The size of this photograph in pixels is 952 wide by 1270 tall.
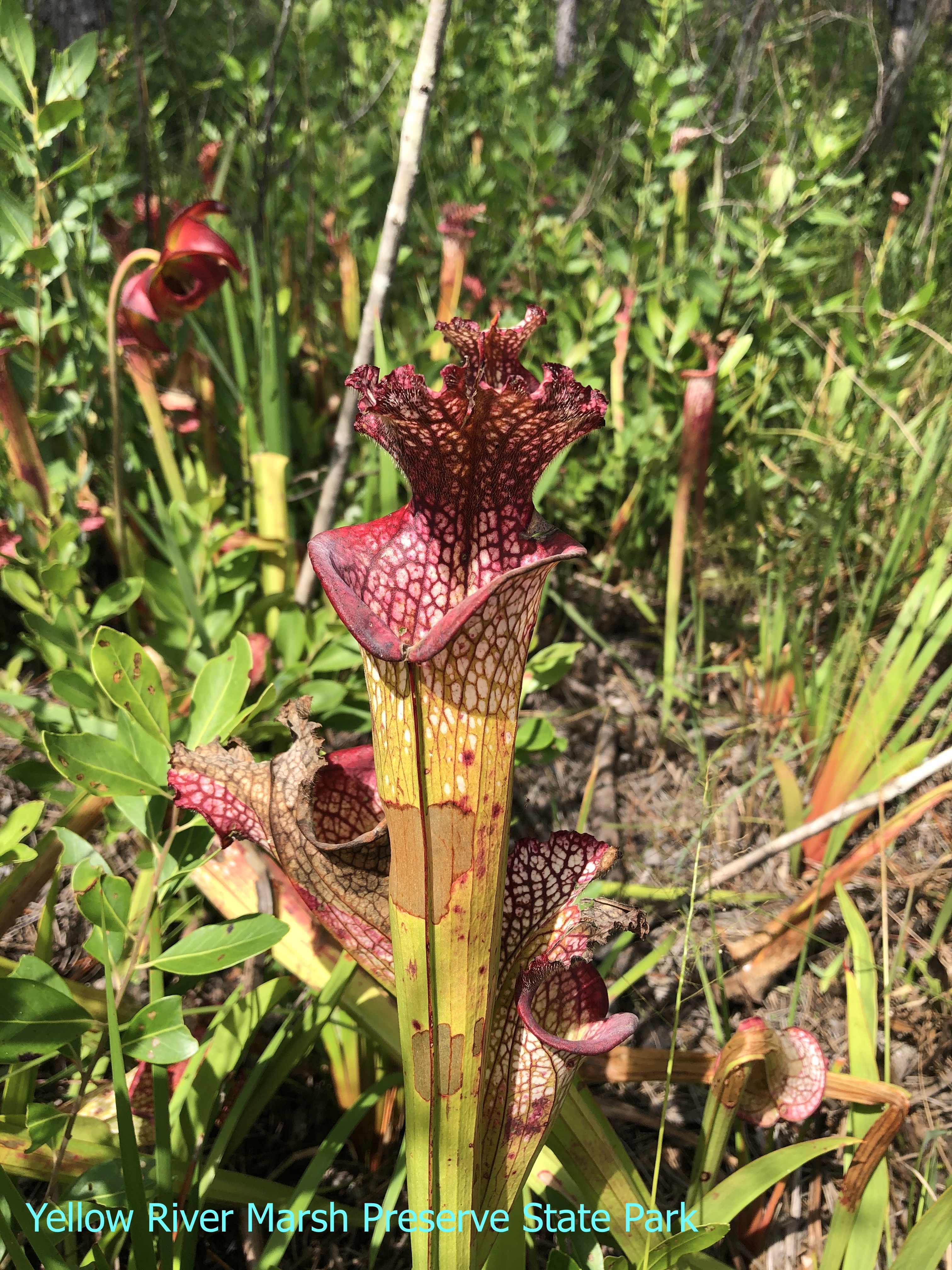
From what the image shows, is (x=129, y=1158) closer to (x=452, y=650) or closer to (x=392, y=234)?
(x=452, y=650)

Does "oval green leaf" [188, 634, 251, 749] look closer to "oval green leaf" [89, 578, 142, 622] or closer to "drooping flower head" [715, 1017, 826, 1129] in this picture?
"oval green leaf" [89, 578, 142, 622]

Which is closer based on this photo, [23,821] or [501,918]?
[501,918]

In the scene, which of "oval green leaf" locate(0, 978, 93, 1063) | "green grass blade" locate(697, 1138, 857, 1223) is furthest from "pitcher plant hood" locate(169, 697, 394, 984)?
"green grass blade" locate(697, 1138, 857, 1223)

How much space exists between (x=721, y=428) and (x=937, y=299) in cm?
158

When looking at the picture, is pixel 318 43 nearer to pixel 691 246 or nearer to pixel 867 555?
pixel 691 246

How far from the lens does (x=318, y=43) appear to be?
208 cm

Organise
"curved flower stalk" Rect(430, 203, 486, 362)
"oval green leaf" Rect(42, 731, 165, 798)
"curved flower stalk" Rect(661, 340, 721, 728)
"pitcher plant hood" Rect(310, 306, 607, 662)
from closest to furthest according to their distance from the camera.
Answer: "pitcher plant hood" Rect(310, 306, 607, 662), "oval green leaf" Rect(42, 731, 165, 798), "curved flower stalk" Rect(661, 340, 721, 728), "curved flower stalk" Rect(430, 203, 486, 362)

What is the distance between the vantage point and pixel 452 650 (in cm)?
68

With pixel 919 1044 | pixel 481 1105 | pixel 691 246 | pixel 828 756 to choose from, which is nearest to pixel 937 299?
pixel 691 246

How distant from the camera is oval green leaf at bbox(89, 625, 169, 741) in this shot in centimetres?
98

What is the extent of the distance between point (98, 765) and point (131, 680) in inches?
4.7

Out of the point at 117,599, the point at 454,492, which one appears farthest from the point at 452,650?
the point at 117,599

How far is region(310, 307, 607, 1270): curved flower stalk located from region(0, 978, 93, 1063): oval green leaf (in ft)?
1.22

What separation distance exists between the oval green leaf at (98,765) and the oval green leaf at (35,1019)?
23cm
